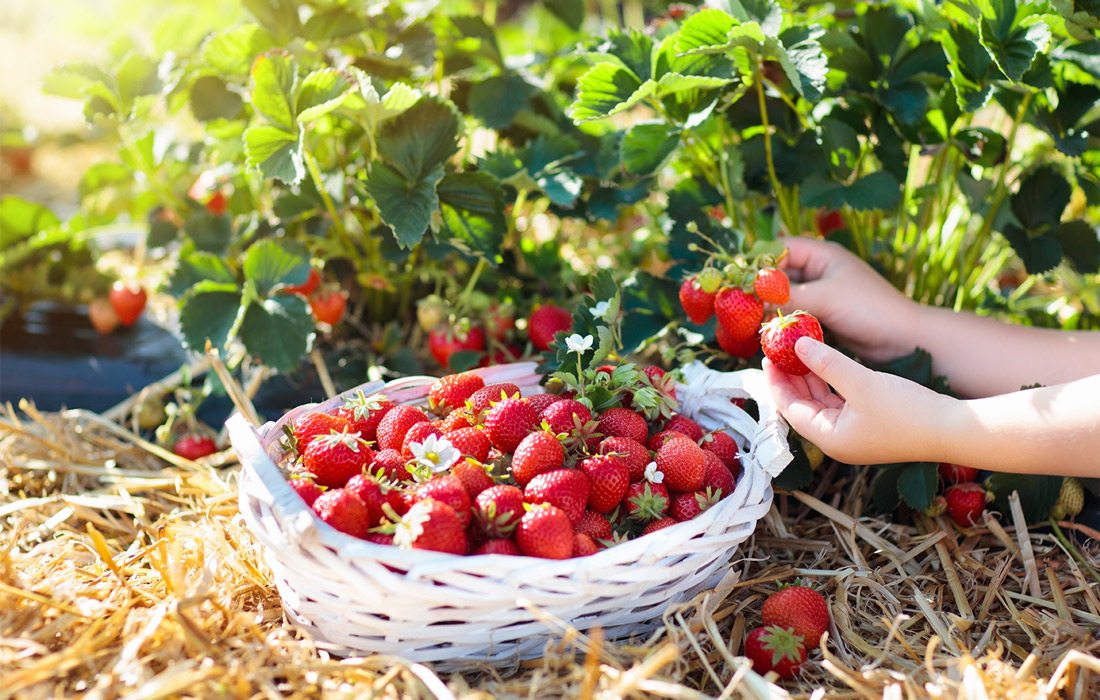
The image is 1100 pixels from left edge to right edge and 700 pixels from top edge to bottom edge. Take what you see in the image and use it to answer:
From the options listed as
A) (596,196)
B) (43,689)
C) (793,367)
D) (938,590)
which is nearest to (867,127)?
(596,196)

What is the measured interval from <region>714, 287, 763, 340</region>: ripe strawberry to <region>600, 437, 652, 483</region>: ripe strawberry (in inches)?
9.0

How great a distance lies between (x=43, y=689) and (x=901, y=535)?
1.02m

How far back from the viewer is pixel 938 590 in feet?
3.73

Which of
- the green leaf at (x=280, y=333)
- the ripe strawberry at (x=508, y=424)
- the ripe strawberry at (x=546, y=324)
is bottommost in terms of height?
the ripe strawberry at (x=546, y=324)

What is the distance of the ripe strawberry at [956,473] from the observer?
4.07 ft

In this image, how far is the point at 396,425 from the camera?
1.06 m

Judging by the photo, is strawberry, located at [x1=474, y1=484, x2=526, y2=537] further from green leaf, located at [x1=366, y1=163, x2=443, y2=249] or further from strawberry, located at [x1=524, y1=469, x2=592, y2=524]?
green leaf, located at [x1=366, y1=163, x2=443, y2=249]

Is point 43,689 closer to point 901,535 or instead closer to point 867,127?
point 901,535

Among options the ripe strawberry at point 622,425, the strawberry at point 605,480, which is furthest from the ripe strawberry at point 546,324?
the strawberry at point 605,480

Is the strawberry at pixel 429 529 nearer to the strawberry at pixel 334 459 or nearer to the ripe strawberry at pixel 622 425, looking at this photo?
the strawberry at pixel 334 459

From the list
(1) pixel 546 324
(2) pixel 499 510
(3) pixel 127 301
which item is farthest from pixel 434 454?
(3) pixel 127 301

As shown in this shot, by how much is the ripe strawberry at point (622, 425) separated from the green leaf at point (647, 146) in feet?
1.30

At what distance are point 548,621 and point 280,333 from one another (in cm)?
67

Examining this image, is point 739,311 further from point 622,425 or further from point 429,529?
point 429,529
